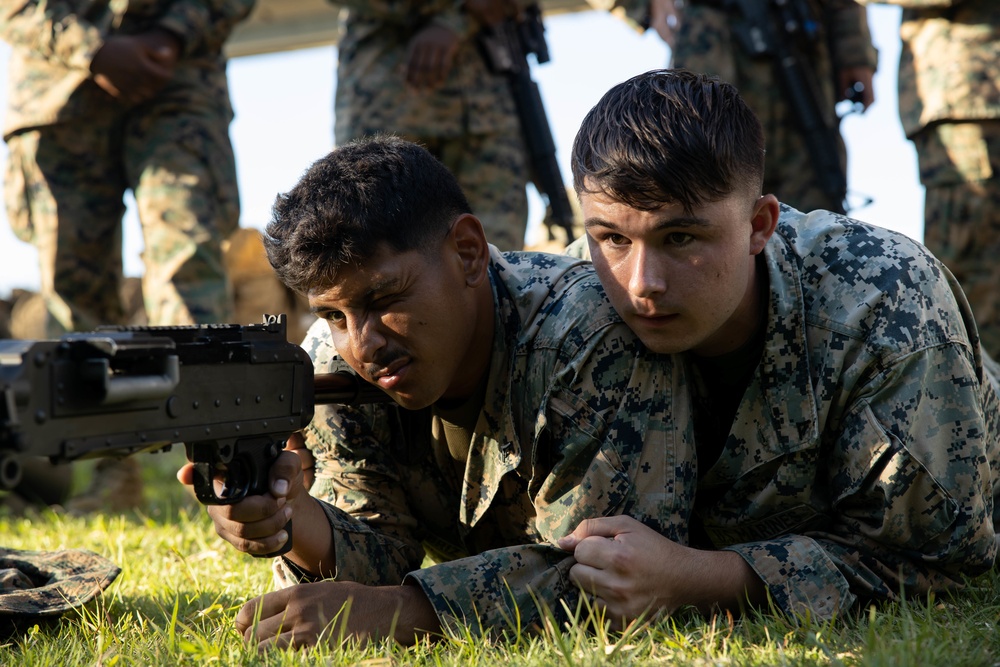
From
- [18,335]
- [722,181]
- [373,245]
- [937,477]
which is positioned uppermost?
[722,181]

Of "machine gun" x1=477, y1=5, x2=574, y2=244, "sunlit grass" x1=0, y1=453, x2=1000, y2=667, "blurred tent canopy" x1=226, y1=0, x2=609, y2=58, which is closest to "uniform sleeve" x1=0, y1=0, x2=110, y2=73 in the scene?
"machine gun" x1=477, y1=5, x2=574, y2=244

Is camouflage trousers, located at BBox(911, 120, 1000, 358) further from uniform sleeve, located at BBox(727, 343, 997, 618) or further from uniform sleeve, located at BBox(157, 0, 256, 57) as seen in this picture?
uniform sleeve, located at BBox(157, 0, 256, 57)

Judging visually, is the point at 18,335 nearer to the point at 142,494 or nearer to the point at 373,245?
the point at 142,494

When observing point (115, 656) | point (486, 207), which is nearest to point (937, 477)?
point (115, 656)

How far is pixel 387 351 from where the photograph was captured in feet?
8.65

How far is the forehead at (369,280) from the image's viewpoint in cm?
263

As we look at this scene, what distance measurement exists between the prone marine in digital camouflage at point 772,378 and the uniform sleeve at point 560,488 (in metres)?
0.08

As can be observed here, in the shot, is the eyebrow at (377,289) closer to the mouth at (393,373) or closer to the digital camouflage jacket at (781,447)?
the mouth at (393,373)

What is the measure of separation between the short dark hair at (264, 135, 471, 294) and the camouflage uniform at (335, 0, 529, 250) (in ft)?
8.63

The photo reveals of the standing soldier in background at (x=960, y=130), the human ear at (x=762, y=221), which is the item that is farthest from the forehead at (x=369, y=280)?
the standing soldier in background at (x=960, y=130)

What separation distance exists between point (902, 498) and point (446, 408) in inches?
45.7

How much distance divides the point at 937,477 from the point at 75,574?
2.32 meters

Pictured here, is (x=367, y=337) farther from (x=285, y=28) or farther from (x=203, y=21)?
(x=285, y=28)

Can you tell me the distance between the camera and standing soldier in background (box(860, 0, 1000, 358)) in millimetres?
4852
